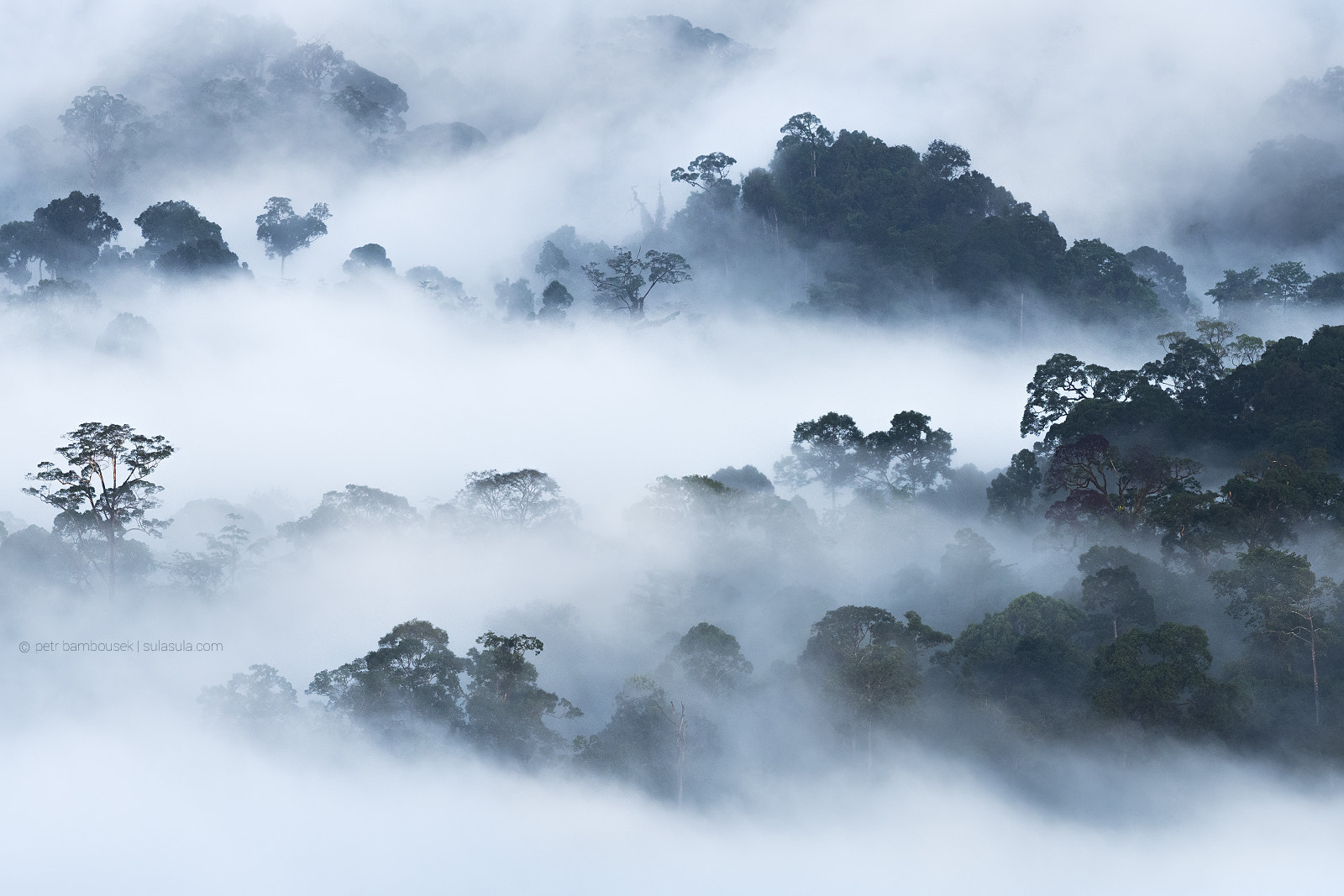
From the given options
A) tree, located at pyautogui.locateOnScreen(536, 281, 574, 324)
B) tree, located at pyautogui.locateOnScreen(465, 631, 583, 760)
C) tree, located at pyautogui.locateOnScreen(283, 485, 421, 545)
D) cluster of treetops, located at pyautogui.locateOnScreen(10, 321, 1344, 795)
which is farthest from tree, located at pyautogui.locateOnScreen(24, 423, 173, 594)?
tree, located at pyautogui.locateOnScreen(536, 281, 574, 324)

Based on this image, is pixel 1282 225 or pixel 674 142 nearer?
pixel 1282 225

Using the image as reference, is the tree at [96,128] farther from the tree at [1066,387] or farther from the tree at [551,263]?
the tree at [1066,387]

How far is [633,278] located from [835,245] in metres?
13.4

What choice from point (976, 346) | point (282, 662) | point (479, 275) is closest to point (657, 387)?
point (976, 346)

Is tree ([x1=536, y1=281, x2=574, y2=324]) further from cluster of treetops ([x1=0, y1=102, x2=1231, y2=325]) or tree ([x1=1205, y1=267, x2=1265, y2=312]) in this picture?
tree ([x1=1205, y1=267, x2=1265, y2=312])

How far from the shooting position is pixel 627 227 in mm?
113938

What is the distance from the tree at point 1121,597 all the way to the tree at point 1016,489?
32.7ft

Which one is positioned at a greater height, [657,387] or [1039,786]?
[657,387]

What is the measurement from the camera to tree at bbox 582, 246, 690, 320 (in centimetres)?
8912

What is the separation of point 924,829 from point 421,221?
94356 mm

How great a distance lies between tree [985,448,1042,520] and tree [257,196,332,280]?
60.7 metres

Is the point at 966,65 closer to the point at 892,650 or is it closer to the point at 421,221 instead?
the point at 421,221

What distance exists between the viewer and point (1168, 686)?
3788 cm

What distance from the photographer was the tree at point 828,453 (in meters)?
60.8
